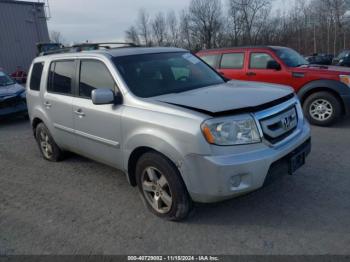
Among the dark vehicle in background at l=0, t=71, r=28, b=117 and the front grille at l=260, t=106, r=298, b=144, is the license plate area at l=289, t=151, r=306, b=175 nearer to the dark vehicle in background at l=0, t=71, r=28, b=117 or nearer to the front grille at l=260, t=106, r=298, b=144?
the front grille at l=260, t=106, r=298, b=144

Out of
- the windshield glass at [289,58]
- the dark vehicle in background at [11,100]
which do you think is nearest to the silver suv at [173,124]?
the windshield glass at [289,58]

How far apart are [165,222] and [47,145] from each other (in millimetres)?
2994

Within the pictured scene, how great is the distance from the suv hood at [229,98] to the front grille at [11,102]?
741 cm

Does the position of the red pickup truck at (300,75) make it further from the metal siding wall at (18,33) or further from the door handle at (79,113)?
the metal siding wall at (18,33)

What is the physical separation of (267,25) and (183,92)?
169 feet

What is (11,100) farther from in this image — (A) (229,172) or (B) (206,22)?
(B) (206,22)

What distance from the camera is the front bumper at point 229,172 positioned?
2697mm

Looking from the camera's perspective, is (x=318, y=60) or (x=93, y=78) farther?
(x=318, y=60)

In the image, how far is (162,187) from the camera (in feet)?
10.6

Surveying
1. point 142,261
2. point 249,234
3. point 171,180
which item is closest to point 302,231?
point 249,234

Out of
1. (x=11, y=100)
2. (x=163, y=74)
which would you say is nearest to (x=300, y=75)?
(x=163, y=74)

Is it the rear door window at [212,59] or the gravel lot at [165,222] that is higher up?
the rear door window at [212,59]

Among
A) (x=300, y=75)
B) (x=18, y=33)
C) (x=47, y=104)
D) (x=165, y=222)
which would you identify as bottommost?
(x=165, y=222)

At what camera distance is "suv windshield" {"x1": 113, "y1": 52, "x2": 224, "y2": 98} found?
3.63 metres
